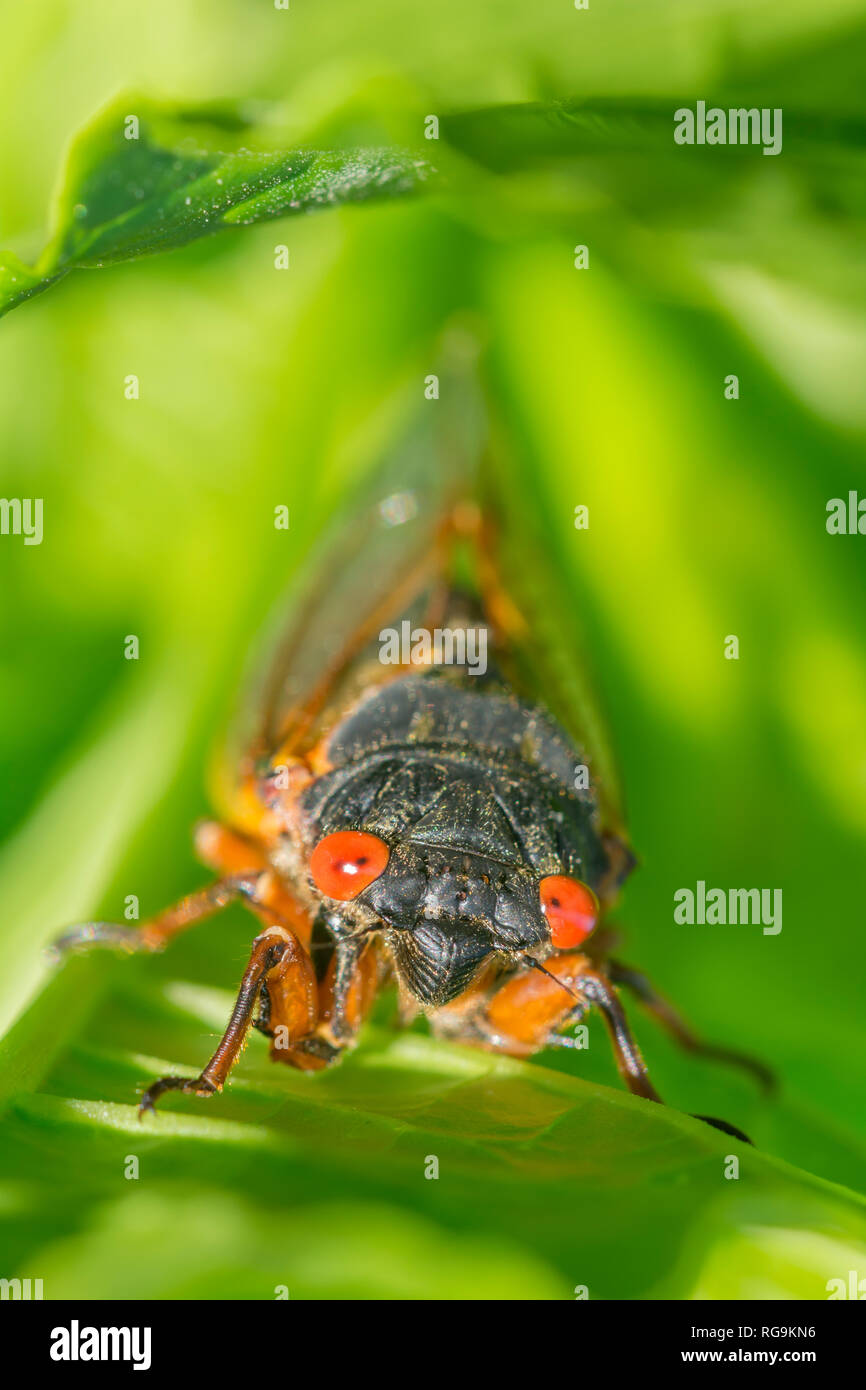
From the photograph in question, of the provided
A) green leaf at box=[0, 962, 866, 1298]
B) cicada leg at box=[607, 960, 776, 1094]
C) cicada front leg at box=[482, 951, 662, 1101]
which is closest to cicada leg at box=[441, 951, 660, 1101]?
cicada front leg at box=[482, 951, 662, 1101]

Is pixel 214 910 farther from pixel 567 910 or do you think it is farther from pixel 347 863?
pixel 567 910

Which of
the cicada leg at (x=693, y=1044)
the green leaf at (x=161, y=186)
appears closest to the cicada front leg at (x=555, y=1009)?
the cicada leg at (x=693, y=1044)

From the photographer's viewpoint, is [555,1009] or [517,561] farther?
[517,561]

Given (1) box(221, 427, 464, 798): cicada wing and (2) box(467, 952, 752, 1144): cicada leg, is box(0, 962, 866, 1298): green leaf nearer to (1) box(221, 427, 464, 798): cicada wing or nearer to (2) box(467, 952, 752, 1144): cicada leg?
(2) box(467, 952, 752, 1144): cicada leg

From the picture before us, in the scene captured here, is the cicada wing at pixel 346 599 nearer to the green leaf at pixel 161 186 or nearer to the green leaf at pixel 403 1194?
the green leaf at pixel 403 1194

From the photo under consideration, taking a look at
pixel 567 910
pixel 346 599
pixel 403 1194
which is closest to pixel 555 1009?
pixel 567 910

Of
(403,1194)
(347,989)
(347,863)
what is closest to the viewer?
(403,1194)

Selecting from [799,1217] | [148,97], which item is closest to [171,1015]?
[799,1217]
